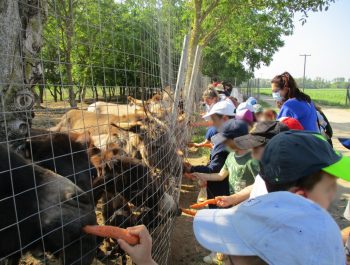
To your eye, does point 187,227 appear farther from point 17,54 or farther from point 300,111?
point 17,54

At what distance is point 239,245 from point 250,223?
9 cm

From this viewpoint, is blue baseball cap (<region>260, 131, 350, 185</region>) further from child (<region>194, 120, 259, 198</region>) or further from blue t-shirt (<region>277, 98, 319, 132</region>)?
blue t-shirt (<region>277, 98, 319, 132</region>)

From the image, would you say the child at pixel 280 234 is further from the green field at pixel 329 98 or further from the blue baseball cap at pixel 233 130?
the green field at pixel 329 98

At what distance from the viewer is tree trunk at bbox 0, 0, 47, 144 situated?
2932 mm

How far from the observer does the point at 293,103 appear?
189 inches

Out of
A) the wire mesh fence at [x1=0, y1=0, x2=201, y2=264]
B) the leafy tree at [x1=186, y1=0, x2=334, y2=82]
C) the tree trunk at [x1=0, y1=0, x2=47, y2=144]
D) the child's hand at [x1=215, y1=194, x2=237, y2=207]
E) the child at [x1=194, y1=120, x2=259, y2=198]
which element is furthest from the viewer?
the leafy tree at [x1=186, y1=0, x2=334, y2=82]

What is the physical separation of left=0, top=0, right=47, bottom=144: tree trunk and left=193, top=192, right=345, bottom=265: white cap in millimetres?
2153

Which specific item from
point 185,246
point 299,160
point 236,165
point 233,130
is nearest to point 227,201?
point 236,165

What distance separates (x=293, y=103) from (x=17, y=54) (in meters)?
3.45

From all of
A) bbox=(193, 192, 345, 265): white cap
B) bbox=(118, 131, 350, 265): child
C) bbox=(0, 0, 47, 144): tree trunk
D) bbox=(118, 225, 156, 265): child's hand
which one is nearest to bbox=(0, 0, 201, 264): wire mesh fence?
bbox=(0, 0, 47, 144): tree trunk

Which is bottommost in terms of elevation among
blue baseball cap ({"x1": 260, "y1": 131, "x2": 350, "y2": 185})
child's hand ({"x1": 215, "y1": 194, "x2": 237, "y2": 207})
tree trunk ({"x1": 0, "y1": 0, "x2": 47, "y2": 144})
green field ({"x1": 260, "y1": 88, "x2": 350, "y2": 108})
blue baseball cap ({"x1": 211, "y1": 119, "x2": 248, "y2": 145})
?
green field ({"x1": 260, "y1": 88, "x2": 350, "y2": 108})

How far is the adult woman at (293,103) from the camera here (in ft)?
15.7

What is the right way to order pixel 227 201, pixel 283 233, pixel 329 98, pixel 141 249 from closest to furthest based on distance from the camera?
1. pixel 283 233
2. pixel 141 249
3. pixel 227 201
4. pixel 329 98

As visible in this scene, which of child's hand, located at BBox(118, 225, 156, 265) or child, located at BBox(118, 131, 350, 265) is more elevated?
child, located at BBox(118, 131, 350, 265)
